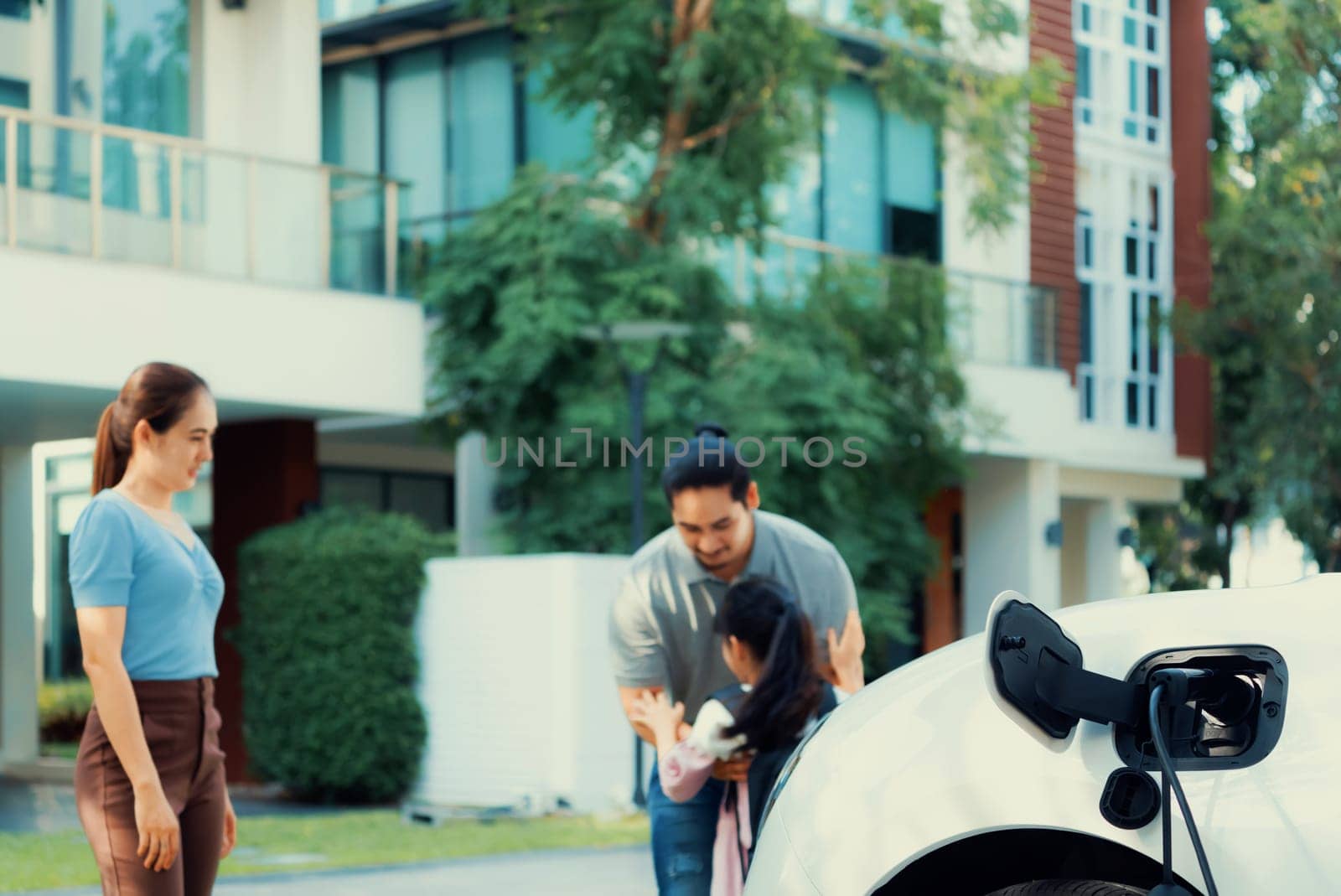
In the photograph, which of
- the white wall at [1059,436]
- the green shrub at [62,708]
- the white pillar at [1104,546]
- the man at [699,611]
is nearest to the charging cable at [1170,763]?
the man at [699,611]

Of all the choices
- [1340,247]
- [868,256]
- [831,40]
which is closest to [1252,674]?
[831,40]

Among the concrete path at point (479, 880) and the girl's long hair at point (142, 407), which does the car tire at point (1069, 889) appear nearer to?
the girl's long hair at point (142, 407)

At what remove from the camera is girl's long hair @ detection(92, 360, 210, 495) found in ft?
13.5

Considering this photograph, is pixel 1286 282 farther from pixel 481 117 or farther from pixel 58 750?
pixel 58 750

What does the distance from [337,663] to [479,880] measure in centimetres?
470

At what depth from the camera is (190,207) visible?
1499 cm

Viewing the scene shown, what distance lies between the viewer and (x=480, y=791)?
14.8 meters

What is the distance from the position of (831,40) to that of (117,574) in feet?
47.3

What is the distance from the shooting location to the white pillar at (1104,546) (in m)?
25.8

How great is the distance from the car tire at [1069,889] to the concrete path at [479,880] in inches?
263

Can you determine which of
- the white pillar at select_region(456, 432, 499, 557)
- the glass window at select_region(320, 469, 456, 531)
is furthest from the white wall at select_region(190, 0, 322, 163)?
the glass window at select_region(320, 469, 456, 531)

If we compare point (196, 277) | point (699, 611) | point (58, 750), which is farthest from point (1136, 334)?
point (699, 611)

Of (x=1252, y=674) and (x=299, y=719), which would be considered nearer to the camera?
(x=1252, y=674)

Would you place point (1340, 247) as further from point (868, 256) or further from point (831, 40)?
A: point (831, 40)
